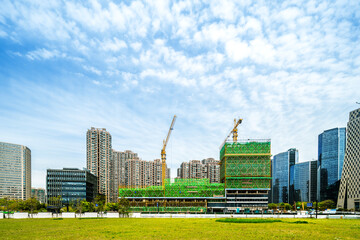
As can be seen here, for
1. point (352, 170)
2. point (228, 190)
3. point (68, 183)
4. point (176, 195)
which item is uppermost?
point (352, 170)

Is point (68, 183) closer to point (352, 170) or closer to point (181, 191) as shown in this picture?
point (181, 191)

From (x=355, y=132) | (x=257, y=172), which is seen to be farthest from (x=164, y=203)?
(x=355, y=132)

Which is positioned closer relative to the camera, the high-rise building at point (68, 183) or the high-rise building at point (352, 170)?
the high-rise building at point (352, 170)

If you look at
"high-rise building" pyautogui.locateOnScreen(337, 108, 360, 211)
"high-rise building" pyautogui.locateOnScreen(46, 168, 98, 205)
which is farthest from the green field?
"high-rise building" pyautogui.locateOnScreen(337, 108, 360, 211)

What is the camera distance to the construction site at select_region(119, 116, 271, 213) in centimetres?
16562

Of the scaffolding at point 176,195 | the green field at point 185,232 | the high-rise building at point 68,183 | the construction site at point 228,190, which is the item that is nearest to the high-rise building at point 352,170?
the construction site at point 228,190

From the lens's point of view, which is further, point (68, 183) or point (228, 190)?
point (68, 183)

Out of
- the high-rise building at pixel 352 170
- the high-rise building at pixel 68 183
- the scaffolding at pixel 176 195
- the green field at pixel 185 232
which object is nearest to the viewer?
the green field at pixel 185 232

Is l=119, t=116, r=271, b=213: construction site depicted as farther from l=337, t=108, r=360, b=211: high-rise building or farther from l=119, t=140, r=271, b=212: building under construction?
l=337, t=108, r=360, b=211: high-rise building

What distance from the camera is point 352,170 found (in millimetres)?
169125

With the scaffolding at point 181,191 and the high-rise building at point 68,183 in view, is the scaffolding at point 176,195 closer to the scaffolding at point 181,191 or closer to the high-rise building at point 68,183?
the scaffolding at point 181,191

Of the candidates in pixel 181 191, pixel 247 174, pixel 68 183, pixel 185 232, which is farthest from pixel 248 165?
pixel 185 232

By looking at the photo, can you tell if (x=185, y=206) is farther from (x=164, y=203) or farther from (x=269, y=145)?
(x=269, y=145)

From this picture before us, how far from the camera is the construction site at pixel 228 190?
16562cm
